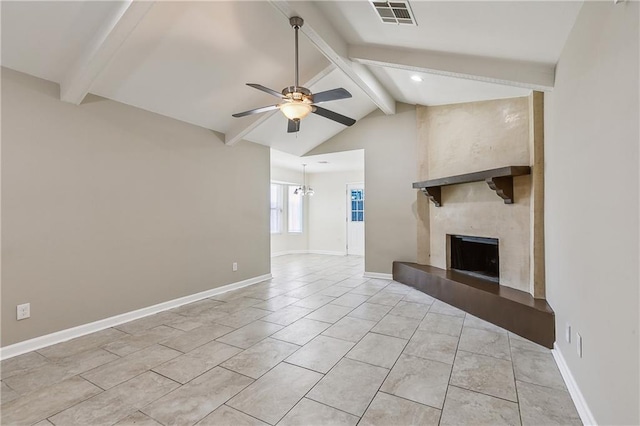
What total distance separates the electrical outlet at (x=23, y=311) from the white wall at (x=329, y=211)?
23.2 ft

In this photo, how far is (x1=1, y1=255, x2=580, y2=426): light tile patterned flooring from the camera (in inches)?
72.5

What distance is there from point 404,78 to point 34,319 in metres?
4.97

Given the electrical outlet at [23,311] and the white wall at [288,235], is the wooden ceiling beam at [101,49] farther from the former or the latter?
the white wall at [288,235]

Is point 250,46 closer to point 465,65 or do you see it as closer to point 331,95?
point 331,95

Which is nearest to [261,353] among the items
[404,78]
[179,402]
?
[179,402]

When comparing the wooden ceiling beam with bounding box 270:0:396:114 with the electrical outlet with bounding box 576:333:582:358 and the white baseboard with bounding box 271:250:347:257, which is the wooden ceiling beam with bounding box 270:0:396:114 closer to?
the electrical outlet with bounding box 576:333:582:358

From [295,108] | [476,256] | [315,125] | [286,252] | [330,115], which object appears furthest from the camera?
[286,252]

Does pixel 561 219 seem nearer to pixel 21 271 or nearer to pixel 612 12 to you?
pixel 612 12

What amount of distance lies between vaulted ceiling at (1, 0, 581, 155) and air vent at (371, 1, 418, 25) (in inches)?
2.6

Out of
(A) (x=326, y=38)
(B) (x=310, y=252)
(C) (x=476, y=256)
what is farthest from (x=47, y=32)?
(B) (x=310, y=252)

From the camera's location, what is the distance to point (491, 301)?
3.36 metres

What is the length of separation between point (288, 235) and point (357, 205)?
2338mm

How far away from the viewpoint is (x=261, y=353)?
265 cm

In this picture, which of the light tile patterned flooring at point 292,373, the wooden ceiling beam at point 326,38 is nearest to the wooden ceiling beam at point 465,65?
the wooden ceiling beam at point 326,38
